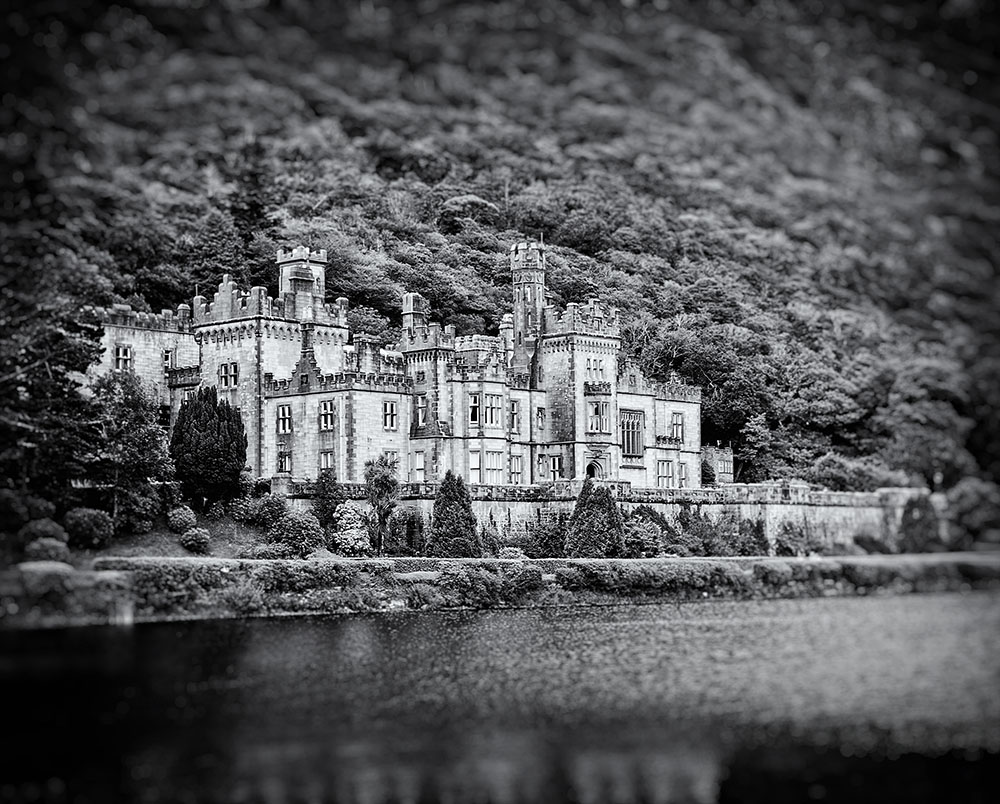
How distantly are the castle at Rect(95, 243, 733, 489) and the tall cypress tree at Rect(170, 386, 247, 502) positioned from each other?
3267mm

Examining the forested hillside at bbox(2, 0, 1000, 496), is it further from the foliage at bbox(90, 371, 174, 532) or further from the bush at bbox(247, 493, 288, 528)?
the bush at bbox(247, 493, 288, 528)

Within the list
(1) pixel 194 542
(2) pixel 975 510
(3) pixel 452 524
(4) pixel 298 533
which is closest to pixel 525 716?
(2) pixel 975 510

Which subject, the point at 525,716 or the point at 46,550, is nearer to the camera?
the point at 525,716

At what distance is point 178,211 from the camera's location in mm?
87312

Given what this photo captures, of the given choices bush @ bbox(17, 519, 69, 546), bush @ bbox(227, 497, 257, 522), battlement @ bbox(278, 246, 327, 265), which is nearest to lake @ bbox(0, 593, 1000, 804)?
bush @ bbox(17, 519, 69, 546)

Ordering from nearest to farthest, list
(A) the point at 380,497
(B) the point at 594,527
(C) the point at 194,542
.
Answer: (C) the point at 194,542
(A) the point at 380,497
(B) the point at 594,527

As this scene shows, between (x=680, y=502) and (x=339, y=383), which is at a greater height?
(x=339, y=383)

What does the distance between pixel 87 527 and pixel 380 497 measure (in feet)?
42.6

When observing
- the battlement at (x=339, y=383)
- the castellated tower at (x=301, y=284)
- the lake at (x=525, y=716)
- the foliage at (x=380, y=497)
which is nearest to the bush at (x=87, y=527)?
the lake at (x=525, y=716)

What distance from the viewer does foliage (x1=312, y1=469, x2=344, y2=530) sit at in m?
69.4

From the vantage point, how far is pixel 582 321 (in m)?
79.7

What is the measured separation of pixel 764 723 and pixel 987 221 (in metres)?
11.5

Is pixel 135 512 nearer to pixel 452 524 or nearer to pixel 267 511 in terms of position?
pixel 267 511

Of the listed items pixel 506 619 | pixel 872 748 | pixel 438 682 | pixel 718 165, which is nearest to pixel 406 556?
pixel 506 619
